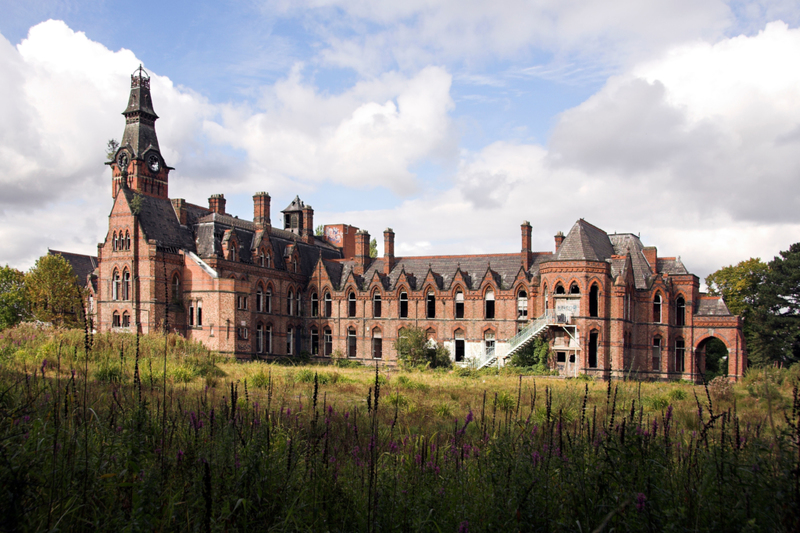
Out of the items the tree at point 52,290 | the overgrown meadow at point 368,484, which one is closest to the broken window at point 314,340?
the tree at point 52,290

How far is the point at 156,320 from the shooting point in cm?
3906

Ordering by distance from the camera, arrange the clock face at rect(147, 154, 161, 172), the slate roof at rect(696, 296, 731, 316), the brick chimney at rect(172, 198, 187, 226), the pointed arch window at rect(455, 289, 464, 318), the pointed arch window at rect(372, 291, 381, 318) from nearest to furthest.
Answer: the slate roof at rect(696, 296, 731, 316), the brick chimney at rect(172, 198, 187, 226), the pointed arch window at rect(455, 289, 464, 318), the pointed arch window at rect(372, 291, 381, 318), the clock face at rect(147, 154, 161, 172)

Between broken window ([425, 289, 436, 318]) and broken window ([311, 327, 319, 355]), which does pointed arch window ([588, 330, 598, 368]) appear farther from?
broken window ([311, 327, 319, 355])

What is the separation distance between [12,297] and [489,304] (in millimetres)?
46328

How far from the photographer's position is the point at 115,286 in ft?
134

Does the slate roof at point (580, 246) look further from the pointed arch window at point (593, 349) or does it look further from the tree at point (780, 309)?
the tree at point (780, 309)

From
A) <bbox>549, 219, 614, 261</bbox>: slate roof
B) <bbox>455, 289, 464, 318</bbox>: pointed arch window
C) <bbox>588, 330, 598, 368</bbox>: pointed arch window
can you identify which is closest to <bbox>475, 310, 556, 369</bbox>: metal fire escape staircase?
<bbox>588, 330, 598, 368</bbox>: pointed arch window

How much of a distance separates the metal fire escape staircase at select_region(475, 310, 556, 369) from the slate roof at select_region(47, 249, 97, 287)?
48.8m

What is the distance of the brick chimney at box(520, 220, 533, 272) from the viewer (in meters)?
44.5

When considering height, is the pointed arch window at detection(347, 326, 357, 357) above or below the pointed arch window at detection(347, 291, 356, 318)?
below

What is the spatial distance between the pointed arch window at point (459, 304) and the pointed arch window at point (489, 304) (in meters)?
1.92

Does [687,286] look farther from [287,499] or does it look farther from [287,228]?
[287,499]

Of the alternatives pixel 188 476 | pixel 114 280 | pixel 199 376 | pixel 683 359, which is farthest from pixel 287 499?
pixel 683 359

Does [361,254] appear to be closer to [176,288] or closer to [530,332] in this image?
[176,288]
